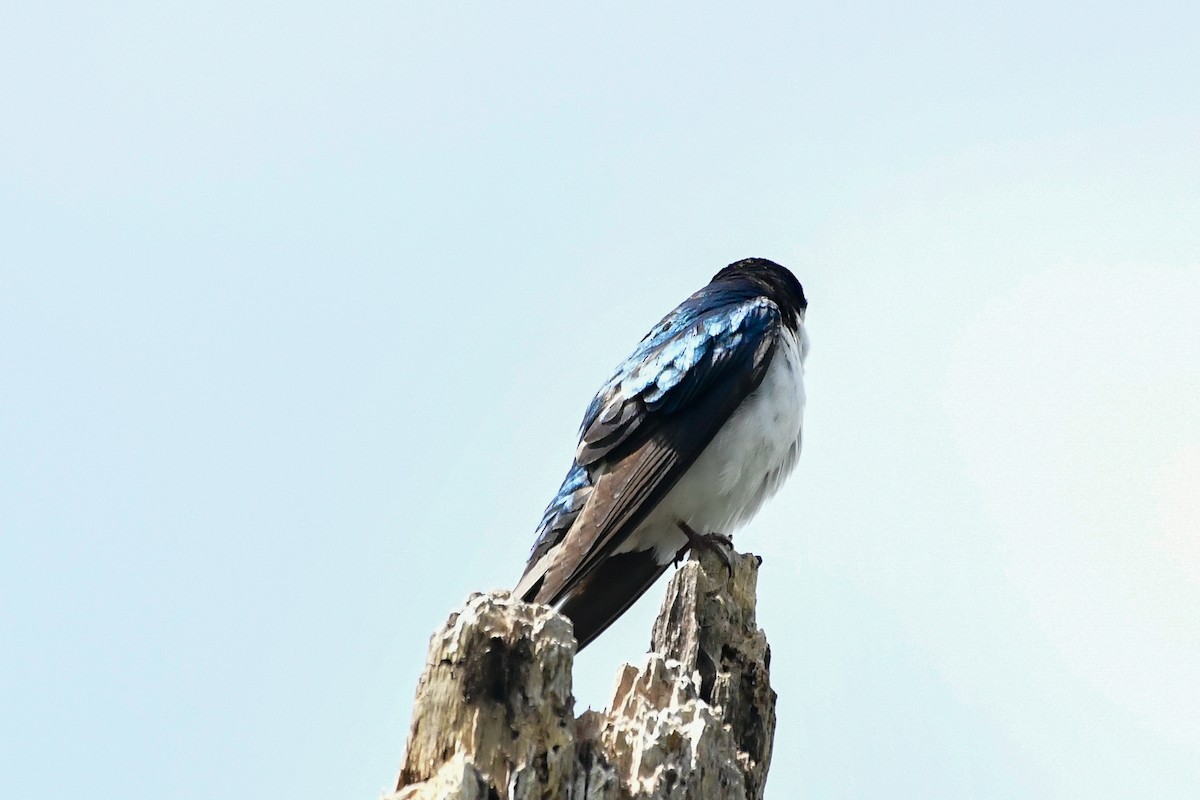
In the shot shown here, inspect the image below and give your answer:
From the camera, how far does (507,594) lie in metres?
5.46

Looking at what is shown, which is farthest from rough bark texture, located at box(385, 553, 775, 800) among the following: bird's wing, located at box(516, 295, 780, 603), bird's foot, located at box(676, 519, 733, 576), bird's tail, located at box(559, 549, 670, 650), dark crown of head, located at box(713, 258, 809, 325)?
dark crown of head, located at box(713, 258, 809, 325)

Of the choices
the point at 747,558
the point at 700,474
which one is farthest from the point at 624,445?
the point at 747,558

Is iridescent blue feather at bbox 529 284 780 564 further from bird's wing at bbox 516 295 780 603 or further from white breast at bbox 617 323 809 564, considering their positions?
white breast at bbox 617 323 809 564

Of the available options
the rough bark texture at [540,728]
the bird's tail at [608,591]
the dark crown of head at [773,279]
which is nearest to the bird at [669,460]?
the bird's tail at [608,591]

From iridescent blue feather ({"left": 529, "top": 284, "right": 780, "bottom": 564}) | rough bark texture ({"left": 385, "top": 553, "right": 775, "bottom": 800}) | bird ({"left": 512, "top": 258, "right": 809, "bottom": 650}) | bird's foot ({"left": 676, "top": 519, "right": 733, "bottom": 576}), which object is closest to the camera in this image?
rough bark texture ({"left": 385, "top": 553, "right": 775, "bottom": 800})

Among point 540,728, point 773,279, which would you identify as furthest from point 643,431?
point 540,728

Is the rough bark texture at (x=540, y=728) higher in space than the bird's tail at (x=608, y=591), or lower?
lower

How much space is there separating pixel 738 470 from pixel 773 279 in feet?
7.77

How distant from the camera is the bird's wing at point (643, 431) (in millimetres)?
8383

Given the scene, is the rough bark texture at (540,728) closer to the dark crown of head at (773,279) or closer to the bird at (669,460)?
the bird at (669,460)

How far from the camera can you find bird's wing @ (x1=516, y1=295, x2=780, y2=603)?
8383 millimetres

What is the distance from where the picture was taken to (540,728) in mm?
5281

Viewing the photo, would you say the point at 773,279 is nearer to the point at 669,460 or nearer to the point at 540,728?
the point at 669,460

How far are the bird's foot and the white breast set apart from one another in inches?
7.1
